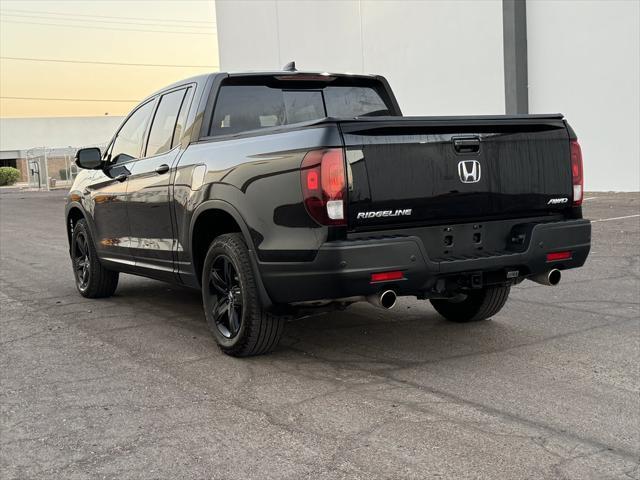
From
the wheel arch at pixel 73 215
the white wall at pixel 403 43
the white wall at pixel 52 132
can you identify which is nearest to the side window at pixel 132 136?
the wheel arch at pixel 73 215

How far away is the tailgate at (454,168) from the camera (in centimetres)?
470

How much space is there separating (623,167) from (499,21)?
5084mm

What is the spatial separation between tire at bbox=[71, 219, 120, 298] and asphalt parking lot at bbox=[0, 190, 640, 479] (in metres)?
0.39

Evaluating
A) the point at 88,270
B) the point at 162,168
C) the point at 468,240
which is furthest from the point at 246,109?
the point at 88,270

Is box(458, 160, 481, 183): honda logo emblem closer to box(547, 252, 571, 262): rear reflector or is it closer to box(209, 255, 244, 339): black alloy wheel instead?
box(547, 252, 571, 262): rear reflector

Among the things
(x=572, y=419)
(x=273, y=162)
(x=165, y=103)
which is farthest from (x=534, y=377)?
(x=165, y=103)

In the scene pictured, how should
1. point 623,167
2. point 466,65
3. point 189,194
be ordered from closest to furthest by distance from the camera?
point 189,194 < point 623,167 < point 466,65

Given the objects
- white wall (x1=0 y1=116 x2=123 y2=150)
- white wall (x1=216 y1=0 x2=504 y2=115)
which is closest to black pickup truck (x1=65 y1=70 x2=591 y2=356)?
white wall (x1=216 y1=0 x2=504 y2=115)

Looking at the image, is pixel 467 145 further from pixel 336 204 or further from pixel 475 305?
pixel 475 305

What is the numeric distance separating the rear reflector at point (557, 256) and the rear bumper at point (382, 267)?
39 millimetres

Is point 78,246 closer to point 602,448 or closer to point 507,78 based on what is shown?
point 602,448

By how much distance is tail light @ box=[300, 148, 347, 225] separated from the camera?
4590mm

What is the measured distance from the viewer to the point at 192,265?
5980 mm

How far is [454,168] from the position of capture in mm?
5012
